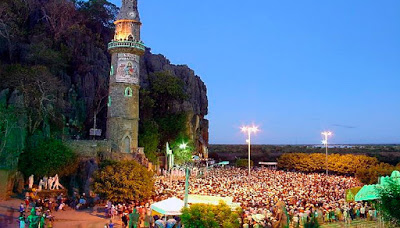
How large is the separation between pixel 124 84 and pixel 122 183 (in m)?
19.7

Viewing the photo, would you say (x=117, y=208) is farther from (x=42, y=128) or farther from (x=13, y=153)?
(x=42, y=128)

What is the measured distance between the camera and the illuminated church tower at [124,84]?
46031 millimetres

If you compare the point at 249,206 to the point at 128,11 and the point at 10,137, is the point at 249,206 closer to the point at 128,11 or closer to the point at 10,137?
the point at 10,137

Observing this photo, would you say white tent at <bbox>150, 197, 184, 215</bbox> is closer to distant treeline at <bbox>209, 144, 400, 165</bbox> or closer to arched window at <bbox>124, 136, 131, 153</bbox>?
arched window at <bbox>124, 136, 131, 153</bbox>

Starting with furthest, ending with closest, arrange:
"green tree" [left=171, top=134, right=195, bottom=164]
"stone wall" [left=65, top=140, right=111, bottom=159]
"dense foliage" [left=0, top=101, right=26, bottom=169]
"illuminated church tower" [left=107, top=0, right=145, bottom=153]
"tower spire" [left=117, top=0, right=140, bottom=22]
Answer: "green tree" [left=171, top=134, right=195, bottom=164] → "tower spire" [left=117, top=0, right=140, bottom=22] → "illuminated church tower" [left=107, top=0, right=145, bottom=153] → "stone wall" [left=65, top=140, right=111, bottom=159] → "dense foliage" [left=0, top=101, right=26, bottom=169]

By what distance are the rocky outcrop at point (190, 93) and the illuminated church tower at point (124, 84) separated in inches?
657

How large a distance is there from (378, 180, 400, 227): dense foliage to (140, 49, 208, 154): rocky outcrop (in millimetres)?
45475

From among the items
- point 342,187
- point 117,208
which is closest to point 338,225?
point 117,208

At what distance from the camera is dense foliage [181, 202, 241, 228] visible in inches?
650

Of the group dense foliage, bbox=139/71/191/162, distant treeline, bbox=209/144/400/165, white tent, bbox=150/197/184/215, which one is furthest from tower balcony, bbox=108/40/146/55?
distant treeline, bbox=209/144/400/165

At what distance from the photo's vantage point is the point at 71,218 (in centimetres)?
2491

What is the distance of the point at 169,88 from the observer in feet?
204

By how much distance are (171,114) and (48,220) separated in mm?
41170

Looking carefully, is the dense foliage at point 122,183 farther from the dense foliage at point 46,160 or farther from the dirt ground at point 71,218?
the dense foliage at point 46,160
